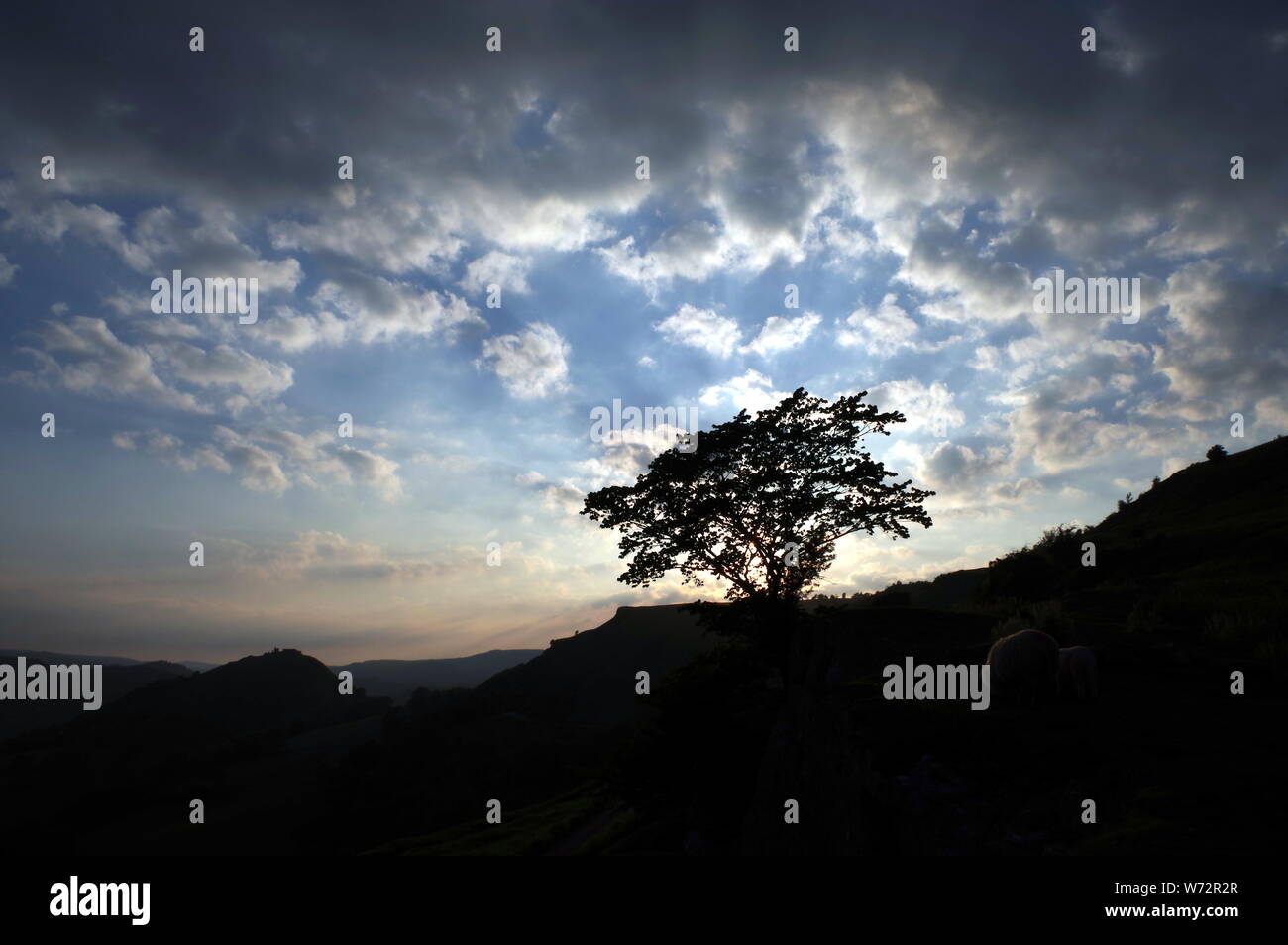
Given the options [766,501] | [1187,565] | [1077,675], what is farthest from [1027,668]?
[1187,565]

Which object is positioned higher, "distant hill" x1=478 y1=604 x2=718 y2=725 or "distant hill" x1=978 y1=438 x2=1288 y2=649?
"distant hill" x1=978 y1=438 x2=1288 y2=649

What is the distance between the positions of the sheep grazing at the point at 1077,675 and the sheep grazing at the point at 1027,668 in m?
0.19

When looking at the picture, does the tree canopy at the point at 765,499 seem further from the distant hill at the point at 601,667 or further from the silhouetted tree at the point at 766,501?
the distant hill at the point at 601,667

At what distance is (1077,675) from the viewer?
12719 mm

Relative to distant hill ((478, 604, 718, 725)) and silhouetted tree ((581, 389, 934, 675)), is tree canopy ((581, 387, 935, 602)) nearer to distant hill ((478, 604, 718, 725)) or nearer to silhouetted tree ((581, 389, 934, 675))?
silhouetted tree ((581, 389, 934, 675))

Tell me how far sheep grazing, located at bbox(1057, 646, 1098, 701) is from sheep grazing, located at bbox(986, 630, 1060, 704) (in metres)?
0.19

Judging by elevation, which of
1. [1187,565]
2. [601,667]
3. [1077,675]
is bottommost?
[601,667]

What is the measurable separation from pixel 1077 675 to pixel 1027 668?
0.88 m

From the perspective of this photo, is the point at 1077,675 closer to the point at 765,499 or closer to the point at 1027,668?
the point at 1027,668

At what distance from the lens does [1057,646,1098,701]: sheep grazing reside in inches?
495

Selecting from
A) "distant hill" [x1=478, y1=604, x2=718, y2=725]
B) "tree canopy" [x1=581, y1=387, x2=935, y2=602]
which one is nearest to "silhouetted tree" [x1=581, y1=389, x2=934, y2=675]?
"tree canopy" [x1=581, y1=387, x2=935, y2=602]
